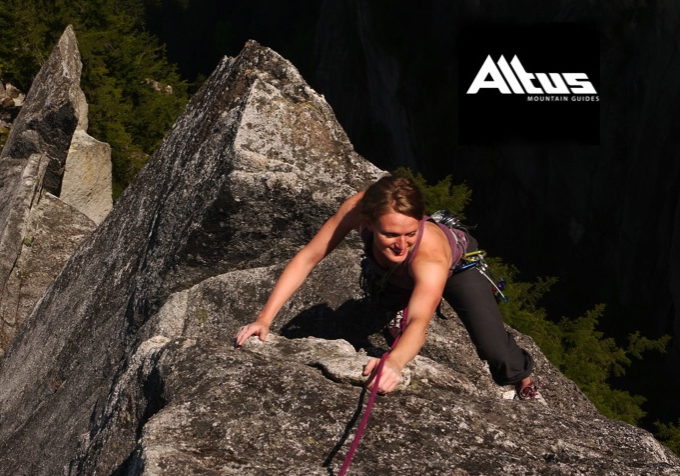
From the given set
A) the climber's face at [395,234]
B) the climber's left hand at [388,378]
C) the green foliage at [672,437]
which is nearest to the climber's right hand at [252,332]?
the climber's face at [395,234]

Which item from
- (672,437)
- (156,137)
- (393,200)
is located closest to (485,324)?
(393,200)

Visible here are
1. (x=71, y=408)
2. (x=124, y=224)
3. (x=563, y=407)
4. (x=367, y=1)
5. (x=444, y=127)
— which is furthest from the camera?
(x=367, y=1)

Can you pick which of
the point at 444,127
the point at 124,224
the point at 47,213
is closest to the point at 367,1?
the point at 444,127

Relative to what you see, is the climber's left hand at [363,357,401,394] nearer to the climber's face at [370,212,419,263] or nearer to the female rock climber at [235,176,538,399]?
the female rock climber at [235,176,538,399]

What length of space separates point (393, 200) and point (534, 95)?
2608 centimetres

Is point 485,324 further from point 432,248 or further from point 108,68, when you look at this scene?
point 108,68

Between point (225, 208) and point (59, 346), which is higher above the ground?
point (225, 208)

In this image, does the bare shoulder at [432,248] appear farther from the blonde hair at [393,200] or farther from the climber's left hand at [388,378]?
the climber's left hand at [388,378]

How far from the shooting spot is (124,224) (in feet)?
38.5

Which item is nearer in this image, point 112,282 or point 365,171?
point 365,171

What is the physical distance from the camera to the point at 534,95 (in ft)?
103

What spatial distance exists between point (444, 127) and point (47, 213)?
25593mm

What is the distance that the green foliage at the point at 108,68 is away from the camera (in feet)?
82.3

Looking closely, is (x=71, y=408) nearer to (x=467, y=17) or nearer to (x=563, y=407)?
Answer: (x=563, y=407)
